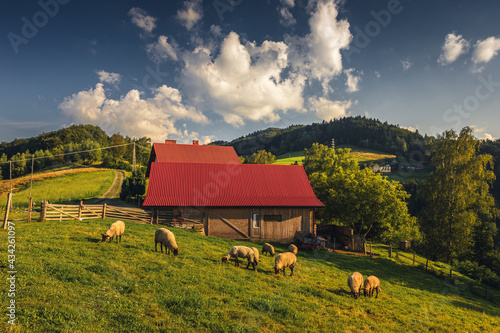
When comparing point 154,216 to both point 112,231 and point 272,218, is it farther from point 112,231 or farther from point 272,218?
point 272,218

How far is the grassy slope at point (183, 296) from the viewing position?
6770 millimetres

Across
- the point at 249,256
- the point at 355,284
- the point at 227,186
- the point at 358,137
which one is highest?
the point at 358,137

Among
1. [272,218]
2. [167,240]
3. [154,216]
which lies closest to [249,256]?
[167,240]

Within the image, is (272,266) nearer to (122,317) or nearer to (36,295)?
(122,317)

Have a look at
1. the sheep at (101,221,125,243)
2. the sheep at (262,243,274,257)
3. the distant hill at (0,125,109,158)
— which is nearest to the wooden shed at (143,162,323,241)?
the sheep at (262,243,274,257)

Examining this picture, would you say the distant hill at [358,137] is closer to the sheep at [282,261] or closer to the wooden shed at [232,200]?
the wooden shed at [232,200]

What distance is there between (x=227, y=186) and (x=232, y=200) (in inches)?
87.3

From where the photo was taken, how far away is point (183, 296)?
8305 mm

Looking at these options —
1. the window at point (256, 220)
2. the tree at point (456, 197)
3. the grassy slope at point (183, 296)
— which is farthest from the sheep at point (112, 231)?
the tree at point (456, 197)

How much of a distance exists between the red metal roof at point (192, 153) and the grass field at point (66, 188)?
15.7m

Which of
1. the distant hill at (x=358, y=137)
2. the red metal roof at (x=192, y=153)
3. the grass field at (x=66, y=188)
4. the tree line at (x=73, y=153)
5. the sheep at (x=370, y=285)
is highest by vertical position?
the distant hill at (x=358, y=137)

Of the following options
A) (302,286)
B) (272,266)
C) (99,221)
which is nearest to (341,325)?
(302,286)

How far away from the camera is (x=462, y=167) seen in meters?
28.8

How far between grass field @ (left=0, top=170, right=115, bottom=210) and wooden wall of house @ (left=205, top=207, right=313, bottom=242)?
29.7 meters
